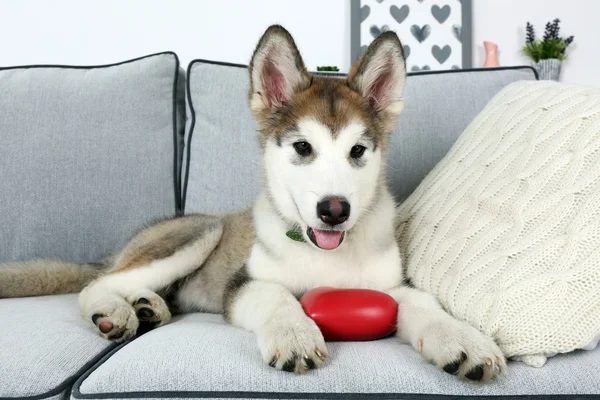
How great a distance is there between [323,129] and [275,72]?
0.38 metres

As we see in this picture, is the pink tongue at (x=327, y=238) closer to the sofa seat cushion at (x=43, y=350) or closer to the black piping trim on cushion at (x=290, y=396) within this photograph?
the black piping trim on cushion at (x=290, y=396)

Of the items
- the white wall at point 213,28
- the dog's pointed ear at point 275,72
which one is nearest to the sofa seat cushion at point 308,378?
the dog's pointed ear at point 275,72

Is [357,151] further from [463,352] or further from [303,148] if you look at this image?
[463,352]

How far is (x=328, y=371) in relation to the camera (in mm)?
1312

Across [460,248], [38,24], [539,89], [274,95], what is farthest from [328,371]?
[38,24]

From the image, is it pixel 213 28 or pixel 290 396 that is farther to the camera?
pixel 213 28

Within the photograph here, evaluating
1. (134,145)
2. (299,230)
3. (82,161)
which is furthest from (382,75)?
(82,161)

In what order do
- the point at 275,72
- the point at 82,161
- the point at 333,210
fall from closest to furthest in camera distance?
the point at 333,210 < the point at 275,72 < the point at 82,161

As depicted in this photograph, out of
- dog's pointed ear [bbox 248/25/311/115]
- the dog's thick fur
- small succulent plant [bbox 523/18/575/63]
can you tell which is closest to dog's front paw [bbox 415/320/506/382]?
the dog's thick fur

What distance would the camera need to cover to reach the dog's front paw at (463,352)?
4.16 feet

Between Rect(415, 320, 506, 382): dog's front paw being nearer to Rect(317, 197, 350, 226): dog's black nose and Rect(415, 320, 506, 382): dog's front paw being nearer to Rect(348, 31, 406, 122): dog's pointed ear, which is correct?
Rect(317, 197, 350, 226): dog's black nose

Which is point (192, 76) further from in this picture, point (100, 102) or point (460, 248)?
point (460, 248)

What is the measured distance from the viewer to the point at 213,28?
4602 mm

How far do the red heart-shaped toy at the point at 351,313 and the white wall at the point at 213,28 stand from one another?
3.36m
